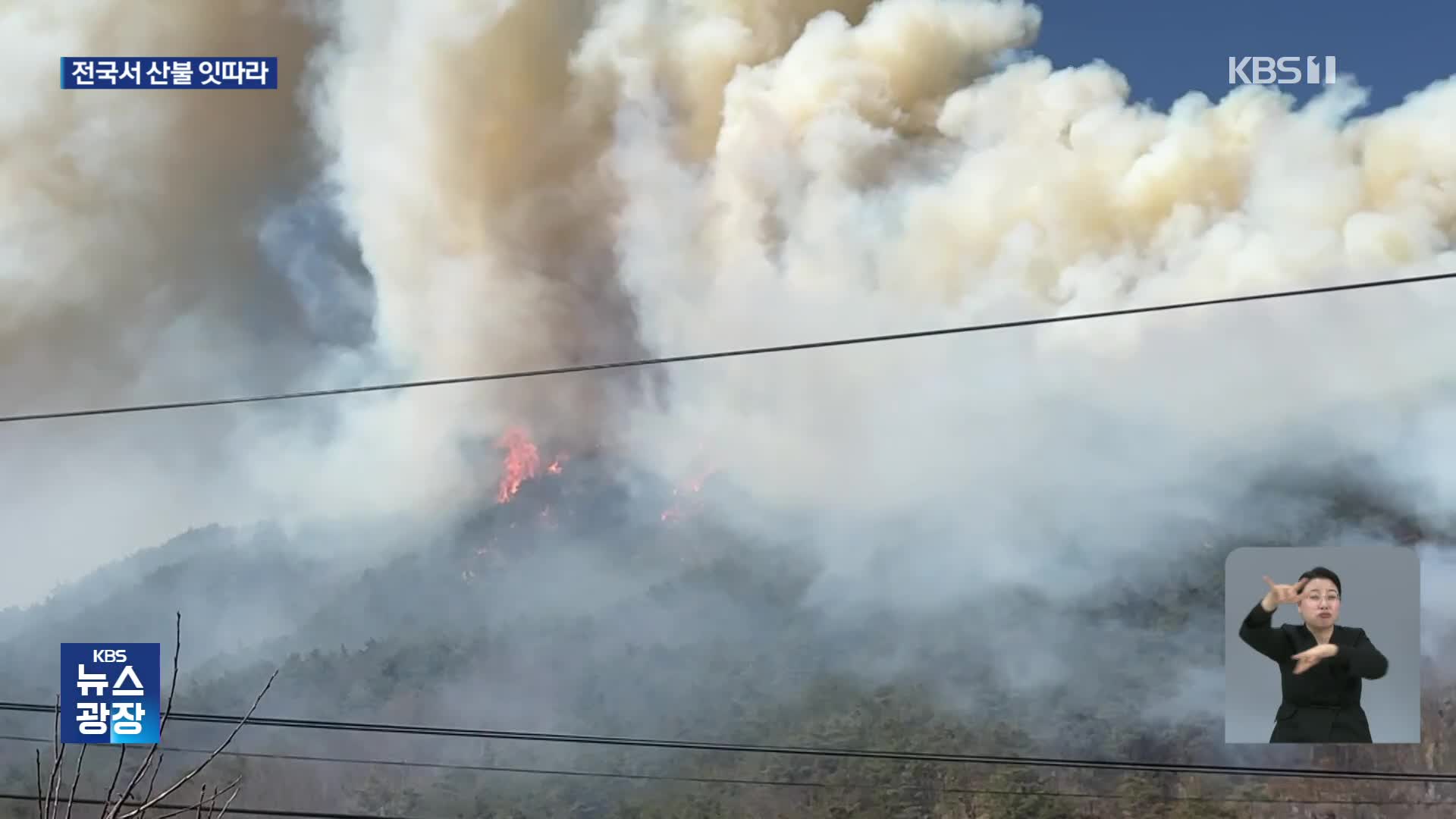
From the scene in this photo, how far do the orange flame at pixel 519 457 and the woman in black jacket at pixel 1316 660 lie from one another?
15.9 feet

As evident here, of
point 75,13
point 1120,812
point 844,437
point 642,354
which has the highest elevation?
point 75,13

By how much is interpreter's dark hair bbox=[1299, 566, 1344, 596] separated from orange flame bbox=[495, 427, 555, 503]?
201 inches

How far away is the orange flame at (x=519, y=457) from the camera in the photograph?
9953 millimetres

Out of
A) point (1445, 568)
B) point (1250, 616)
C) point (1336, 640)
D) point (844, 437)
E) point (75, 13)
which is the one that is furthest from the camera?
point (75, 13)

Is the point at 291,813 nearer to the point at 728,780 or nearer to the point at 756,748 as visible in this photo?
the point at 728,780

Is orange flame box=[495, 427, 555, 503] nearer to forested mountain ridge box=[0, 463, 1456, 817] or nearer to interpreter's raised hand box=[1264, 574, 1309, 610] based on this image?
forested mountain ridge box=[0, 463, 1456, 817]

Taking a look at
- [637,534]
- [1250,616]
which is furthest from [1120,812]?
[637,534]

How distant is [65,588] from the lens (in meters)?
9.65

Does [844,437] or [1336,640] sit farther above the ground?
[844,437]

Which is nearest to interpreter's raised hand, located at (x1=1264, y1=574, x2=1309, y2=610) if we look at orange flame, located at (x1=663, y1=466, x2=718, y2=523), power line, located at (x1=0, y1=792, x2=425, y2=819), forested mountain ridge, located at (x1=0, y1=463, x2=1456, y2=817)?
forested mountain ridge, located at (x1=0, y1=463, x2=1456, y2=817)

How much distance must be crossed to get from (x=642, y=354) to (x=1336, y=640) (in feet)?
15.7

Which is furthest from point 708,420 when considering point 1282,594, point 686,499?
point 1282,594

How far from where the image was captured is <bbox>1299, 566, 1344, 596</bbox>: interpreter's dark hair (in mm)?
7648

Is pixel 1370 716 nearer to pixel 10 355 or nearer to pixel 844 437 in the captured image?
pixel 844 437
